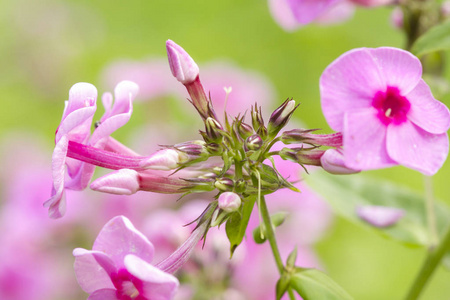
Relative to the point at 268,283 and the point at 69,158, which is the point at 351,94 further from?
the point at 268,283

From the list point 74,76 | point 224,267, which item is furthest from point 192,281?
point 74,76

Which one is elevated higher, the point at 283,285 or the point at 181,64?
the point at 181,64

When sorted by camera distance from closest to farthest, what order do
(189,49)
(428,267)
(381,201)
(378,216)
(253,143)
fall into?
(253,143), (428,267), (378,216), (381,201), (189,49)

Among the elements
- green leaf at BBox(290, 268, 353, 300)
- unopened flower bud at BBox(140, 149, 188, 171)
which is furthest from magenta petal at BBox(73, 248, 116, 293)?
green leaf at BBox(290, 268, 353, 300)

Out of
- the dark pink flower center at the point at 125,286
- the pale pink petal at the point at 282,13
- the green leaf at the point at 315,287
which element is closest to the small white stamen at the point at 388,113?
the green leaf at the point at 315,287

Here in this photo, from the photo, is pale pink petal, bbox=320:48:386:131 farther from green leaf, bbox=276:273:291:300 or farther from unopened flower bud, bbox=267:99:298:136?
green leaf, bbox=276:273:291:300

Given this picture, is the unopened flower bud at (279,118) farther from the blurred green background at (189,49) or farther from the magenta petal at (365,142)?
the blurred green background at (189,49)

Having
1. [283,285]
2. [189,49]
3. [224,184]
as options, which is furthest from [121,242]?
[189,49]

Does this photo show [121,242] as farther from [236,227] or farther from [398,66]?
[398,66]
